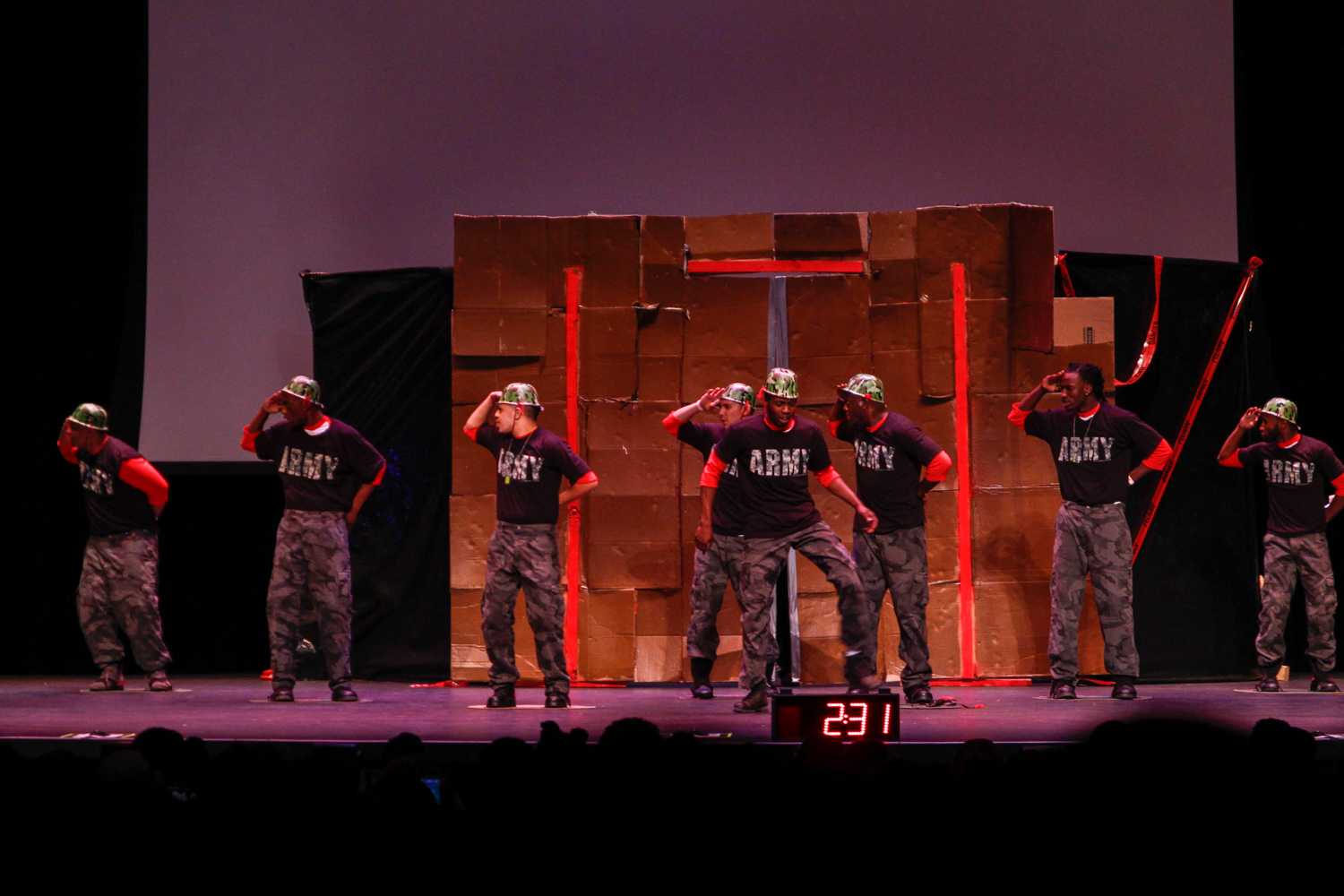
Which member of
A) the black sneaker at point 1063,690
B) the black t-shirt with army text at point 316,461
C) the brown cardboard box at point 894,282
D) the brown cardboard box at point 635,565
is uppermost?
the brown cardboard box at point 894,282

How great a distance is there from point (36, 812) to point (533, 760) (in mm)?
1031

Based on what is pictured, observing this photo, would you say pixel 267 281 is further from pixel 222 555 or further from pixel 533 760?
pixel 533 760

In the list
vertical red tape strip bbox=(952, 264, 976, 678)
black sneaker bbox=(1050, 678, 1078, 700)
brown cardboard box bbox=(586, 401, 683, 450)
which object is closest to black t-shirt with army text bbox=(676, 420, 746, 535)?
brown cardboard box bbox=(586, 401, 683, 450)

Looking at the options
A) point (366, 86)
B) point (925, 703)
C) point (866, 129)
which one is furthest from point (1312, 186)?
point (366, 86)

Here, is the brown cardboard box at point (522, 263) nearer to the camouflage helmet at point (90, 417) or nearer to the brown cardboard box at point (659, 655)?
the brown cardboard box at point (659, 655)

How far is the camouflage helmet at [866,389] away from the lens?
840 cm

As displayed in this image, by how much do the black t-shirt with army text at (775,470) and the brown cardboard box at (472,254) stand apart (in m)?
2.56

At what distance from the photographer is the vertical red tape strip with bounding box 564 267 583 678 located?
31.8ft

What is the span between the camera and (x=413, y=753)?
154 inches

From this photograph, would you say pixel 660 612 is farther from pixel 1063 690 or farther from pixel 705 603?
pixel 1063 690

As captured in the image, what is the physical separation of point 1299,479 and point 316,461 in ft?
20.5

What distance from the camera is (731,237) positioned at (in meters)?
9.67

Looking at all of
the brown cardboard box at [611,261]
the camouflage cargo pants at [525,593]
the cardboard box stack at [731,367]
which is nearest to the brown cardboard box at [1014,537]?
the cardboard box stack at [731,367]

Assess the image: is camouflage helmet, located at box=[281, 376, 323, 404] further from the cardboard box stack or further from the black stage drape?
the black stage drape
